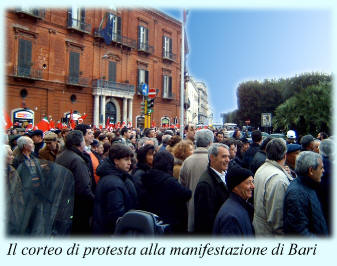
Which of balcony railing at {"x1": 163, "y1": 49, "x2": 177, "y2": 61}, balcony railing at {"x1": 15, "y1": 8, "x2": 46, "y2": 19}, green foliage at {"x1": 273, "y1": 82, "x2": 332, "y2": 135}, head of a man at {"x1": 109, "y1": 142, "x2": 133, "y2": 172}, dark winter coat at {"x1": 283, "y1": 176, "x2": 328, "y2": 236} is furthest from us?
balcony railing at {"x1": 163, "y1": 49, "x2": 177, "y2": 61}

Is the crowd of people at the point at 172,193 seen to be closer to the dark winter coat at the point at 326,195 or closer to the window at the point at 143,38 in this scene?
the dark winter coat at the point at 326,195

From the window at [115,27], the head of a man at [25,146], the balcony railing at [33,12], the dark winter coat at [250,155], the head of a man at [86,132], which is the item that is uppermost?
the window at [115,27]

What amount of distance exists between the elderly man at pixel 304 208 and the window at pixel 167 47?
106 ft

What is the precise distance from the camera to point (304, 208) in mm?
2875

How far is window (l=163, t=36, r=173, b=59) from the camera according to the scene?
3409 centimetres

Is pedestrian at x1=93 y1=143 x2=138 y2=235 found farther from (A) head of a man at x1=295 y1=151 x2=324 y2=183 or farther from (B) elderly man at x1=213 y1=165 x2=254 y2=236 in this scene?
(A) head of a man at x1=295 y1=151 x2=324 y2=183

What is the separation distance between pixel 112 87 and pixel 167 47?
10.2 meters

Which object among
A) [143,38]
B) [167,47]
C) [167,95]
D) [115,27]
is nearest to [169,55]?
[167,47]

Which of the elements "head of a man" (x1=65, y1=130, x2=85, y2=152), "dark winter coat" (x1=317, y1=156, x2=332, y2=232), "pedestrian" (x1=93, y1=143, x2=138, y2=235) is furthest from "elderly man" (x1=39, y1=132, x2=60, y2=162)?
"dark winter coat" (x1=317, y1=156, x2=332, y2=232)

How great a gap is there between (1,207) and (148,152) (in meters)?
2.09

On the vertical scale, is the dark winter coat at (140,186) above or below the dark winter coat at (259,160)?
below

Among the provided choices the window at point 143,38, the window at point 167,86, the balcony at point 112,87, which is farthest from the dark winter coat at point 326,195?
the window at point 167,86

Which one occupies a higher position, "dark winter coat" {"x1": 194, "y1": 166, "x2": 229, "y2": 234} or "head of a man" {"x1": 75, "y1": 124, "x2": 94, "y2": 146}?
Answer: "head of a man" {"x1": 75, "y1": 124, "x2": 94, "y2": 146}

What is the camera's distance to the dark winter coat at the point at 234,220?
8.07 feet
